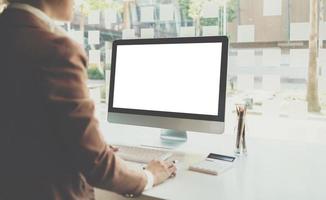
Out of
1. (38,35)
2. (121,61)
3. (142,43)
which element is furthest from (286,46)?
(38,35)

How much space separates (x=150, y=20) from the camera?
208 centimetres

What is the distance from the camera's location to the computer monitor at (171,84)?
4.79ft

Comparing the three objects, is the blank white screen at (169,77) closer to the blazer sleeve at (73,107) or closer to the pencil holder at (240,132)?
the pencil holder at (240,132)

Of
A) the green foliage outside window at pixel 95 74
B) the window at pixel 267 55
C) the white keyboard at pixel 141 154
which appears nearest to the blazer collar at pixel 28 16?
the white keyboard at pixel 141 154

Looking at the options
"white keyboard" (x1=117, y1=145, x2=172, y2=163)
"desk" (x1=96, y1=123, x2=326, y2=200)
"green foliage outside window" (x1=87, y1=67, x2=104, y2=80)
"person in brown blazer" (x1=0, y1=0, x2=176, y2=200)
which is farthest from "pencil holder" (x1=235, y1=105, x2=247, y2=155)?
"green foliage outside window" (x1=87, y1=67, x2=104, y2=80)

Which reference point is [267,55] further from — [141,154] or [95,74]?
[95,74]

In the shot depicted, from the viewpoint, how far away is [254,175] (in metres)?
1.23

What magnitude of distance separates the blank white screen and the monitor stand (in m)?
0.20

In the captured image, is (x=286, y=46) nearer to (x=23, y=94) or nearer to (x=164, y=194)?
(x=164, y=194)

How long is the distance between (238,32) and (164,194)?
1080 millimetres

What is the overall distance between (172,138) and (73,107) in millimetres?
974

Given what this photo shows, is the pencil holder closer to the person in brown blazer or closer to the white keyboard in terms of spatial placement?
the white keyboard

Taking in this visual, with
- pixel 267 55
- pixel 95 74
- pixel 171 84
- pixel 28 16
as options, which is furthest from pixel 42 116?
pixel 95 74

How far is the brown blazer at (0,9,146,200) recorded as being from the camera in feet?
2.64
